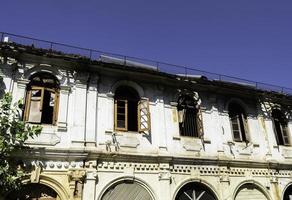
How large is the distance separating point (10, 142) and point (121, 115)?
4.40 m

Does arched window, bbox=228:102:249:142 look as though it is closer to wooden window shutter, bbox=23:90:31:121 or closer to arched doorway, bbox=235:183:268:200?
arched doorway, bbox=235:183:268:200

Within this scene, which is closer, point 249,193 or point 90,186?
point 90,186

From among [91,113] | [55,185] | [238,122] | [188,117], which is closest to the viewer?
[55,185]

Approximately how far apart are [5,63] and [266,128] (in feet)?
41.5

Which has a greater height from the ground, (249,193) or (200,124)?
(200,124)

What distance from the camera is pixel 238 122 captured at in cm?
1510

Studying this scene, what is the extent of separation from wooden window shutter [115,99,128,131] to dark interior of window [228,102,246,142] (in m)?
5.65

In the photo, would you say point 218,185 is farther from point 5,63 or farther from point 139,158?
point 5,63

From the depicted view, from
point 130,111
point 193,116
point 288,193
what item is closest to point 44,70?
point 130,111

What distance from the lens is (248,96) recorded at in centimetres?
1577

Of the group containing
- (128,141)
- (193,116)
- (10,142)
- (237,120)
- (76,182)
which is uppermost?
(237,120)

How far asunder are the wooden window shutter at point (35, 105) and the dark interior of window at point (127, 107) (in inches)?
119

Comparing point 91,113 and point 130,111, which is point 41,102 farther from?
point 130,111

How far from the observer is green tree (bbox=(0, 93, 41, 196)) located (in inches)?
345
